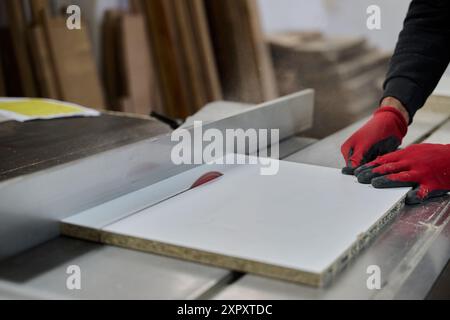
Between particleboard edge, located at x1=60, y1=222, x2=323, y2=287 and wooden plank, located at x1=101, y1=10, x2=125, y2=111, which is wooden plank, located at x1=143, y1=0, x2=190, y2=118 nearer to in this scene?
wooden plank, located at x1=101, y1=10, x2=125, y2=111

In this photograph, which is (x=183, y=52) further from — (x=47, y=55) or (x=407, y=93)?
(x=407, y=93)

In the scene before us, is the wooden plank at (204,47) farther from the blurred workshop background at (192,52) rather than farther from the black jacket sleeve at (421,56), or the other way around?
the black jacket sleeve at (421,56)

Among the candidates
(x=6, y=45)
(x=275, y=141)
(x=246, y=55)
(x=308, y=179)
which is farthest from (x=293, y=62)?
(x=308, y=179)

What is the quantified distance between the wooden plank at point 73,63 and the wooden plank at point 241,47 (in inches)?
30.9

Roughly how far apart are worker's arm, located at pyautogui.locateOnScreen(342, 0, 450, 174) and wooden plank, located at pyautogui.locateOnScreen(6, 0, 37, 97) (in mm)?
2284

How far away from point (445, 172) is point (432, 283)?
18.9 inches

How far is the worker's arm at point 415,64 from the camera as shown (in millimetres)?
1707

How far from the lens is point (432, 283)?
1.01 m

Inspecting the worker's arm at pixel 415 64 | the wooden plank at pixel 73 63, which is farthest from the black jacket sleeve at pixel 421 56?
the wooden plank at pixel 73 63

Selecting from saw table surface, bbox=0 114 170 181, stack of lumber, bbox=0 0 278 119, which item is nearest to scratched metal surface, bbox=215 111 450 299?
saw table surface, bbox=0 114 170 181

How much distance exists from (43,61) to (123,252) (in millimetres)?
2485

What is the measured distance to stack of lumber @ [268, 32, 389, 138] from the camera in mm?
3760

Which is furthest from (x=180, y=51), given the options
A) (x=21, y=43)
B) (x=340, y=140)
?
(x=340, y=140)

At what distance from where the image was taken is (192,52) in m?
3.67
